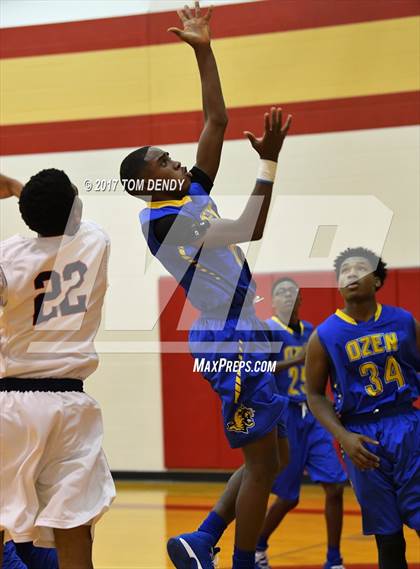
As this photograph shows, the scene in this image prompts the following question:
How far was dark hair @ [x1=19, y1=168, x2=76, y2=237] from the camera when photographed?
436cm

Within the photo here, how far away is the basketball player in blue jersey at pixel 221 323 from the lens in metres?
5.08

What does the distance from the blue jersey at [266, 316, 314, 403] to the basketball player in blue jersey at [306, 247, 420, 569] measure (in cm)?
254

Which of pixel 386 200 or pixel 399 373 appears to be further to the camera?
pixel 386 200

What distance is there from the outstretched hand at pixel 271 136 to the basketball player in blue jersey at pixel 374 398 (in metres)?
1.17

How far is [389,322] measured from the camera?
5.63 metres

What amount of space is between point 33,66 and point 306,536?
6.50 metres

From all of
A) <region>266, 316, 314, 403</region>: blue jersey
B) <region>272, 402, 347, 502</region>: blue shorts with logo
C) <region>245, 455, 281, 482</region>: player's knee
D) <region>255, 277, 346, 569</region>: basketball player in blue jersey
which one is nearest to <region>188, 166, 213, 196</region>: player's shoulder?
<region>245, 455, 281, 482</region>: player's knee

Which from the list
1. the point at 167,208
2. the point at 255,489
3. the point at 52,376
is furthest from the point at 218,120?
the point at 255,489

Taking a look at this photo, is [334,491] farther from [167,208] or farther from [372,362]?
[167,208]

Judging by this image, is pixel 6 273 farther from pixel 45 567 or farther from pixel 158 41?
pixel 158 41

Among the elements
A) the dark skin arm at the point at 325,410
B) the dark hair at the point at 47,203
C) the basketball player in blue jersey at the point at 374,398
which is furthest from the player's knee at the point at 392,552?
the dark hair at the point at 47,203

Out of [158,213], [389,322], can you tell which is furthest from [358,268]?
[158,213]

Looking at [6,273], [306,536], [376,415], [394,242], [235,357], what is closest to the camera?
[6,273]

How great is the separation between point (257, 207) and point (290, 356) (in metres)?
3.83
